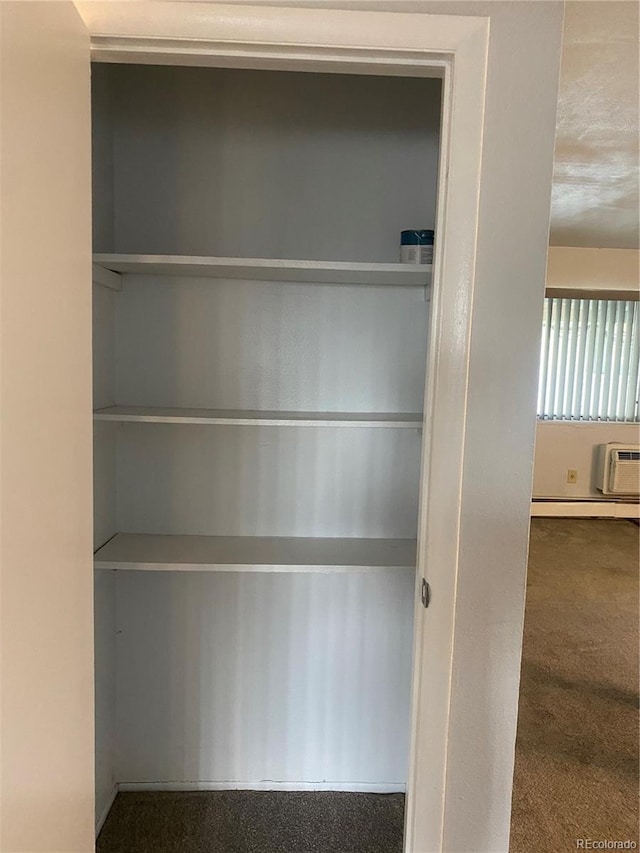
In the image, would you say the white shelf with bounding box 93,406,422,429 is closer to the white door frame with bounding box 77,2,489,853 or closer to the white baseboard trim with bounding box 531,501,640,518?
the white door frame with bounding box 77,2,489,853

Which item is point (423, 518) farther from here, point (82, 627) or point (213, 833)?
point (213, 833)

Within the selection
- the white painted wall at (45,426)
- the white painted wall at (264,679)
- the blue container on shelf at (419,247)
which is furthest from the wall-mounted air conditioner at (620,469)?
the white painted wall at (45,426)

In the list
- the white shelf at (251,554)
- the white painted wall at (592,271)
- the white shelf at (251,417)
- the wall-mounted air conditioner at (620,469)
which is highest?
the white painted wall at (592,271)

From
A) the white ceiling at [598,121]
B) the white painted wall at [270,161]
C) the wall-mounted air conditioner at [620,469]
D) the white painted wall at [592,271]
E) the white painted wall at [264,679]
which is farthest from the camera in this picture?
the wall-mounted air conditioner at [620,469]

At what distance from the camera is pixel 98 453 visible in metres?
1.76

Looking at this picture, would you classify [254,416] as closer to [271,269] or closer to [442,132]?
[271,269]

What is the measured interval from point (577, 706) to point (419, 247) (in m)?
2.18

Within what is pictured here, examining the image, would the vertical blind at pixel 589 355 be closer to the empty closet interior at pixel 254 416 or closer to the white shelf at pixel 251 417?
the empty closet interior at pixel 254 416

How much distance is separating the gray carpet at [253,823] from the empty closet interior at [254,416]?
6cm

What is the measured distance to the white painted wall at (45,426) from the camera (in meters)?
0.89

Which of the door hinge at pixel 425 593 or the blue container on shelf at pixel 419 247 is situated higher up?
the blue container on shelf at pixel 419 247

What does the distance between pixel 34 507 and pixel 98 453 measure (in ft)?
2.66

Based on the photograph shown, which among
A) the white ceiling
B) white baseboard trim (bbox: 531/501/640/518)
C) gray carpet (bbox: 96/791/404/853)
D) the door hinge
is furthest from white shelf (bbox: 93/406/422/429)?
white baseboard trim (bbox: 531/501/640/518)

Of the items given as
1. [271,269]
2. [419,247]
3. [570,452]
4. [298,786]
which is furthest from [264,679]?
[570,452]
